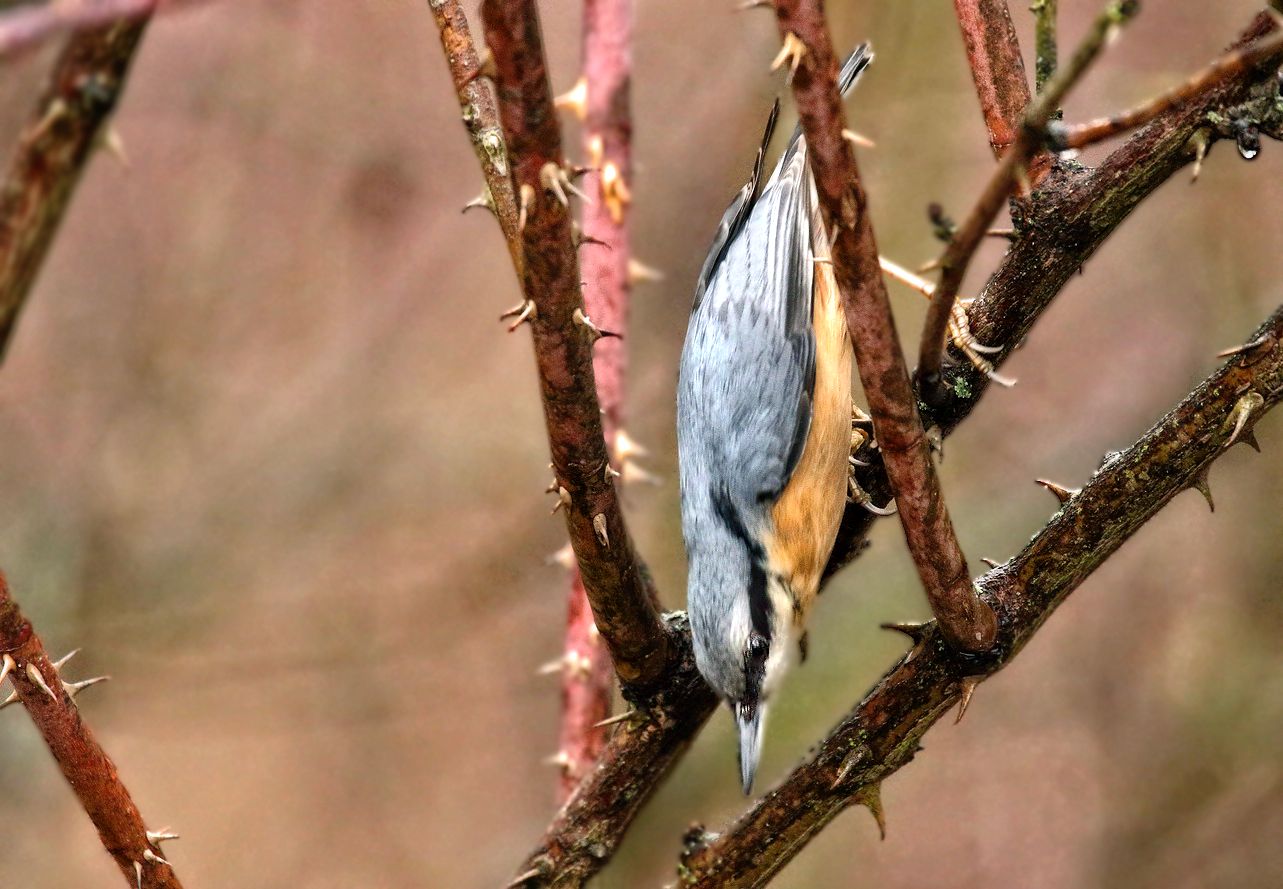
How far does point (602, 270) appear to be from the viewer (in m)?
3.48

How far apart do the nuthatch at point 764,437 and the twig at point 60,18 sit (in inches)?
83.5

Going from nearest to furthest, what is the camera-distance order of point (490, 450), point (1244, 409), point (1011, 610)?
1. point (1244, 409)
2. point (1011, 610)
3. point (490, 450)

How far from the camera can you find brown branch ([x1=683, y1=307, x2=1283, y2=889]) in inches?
92.0

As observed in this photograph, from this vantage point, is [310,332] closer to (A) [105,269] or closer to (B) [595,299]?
(A) [105,269]

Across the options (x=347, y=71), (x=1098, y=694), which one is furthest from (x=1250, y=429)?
(x=347, y=71)

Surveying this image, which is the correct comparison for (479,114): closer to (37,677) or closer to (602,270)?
(602,270)

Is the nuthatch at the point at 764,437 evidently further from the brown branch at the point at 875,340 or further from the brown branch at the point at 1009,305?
the brown branch at the point at 875,340

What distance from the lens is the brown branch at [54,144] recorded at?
1264 millimetres

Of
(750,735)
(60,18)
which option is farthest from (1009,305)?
(60,18)

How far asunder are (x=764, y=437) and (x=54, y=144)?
253 cm

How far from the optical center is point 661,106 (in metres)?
6.01

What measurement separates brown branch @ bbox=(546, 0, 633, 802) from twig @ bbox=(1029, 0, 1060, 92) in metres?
1.47

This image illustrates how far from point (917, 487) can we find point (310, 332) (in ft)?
15.4

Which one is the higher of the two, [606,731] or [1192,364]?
[1192,364]
